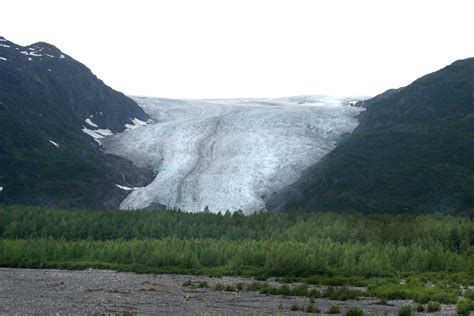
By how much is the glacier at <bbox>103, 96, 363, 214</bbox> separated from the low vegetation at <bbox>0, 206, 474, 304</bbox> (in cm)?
1973

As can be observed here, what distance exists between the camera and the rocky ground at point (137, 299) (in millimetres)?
22219

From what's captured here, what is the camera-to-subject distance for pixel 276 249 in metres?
40.4

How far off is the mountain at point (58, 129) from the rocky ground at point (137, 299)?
47284mm

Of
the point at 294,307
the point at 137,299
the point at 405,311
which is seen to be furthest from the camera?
the point at 137,299

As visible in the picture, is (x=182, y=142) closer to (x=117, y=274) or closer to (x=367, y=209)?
(x=367, y=209)

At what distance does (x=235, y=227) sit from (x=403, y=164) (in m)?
31.7

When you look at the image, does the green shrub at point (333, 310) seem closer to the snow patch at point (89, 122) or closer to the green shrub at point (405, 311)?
the green shrub at point (405, 311)

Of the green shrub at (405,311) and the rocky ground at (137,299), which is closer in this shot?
the green shrub at (405,311)

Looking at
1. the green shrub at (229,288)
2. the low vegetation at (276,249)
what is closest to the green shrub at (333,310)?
the low vegetation at (276,249)

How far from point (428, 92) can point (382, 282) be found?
75.7 meters

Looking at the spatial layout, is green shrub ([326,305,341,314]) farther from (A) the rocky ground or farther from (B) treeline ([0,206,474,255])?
(B) treeline ([0,206,474,255])

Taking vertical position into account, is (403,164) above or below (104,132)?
below

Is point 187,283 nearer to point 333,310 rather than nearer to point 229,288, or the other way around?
point 229,288

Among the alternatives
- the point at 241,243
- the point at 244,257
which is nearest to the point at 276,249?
the point at 244,257
